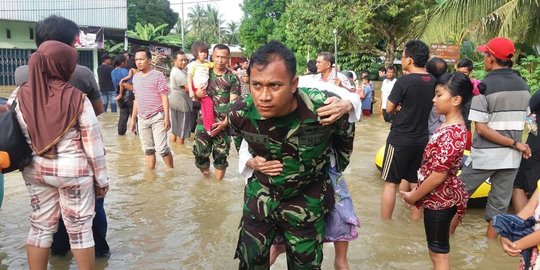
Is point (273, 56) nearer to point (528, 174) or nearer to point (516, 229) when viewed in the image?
point (516, 229)

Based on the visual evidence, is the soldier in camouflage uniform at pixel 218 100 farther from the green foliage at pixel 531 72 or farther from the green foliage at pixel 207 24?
the green foliage at pixel 207 24

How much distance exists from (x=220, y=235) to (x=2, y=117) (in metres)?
2.23

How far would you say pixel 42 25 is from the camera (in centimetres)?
325

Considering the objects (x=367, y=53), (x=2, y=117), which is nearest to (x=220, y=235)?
(x=2, y=117)

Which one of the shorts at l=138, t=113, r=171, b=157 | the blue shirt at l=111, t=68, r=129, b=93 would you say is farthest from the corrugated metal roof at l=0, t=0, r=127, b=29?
the shorts at l=138, t=113, r=171, b=157

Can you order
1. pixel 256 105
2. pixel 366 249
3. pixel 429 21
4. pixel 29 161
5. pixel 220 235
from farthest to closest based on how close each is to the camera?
pixel 429 21, pixel 220 235, pixel 366 249, pixel 29 161, pixel 256 105

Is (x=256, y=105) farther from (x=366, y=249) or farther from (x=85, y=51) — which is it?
(x=85, y=51)

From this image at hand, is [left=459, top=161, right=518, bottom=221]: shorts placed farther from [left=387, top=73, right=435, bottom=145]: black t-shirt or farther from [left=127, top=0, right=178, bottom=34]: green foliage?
[left=127, top=0, right=178, bottom=34]: green foliage

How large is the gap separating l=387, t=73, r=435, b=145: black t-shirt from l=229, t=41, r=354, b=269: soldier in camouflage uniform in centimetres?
188

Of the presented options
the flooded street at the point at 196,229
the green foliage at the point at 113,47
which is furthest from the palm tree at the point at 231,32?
the flooded street at the point at 196,229

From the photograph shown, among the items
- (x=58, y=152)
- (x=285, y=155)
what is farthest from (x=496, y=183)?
(x=58, y=152)

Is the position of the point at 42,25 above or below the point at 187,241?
above

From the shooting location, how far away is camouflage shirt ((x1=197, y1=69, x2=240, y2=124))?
19.5 feet

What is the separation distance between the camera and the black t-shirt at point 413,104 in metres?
4.53
